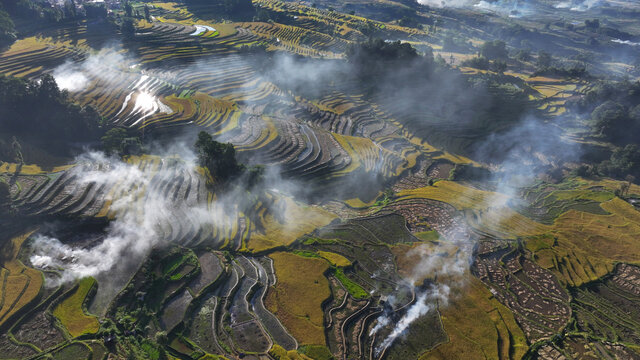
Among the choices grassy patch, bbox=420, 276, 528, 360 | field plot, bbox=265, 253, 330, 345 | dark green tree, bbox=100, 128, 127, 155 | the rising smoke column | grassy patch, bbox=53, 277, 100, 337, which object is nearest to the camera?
grassy patch, bbox=420, 276, 528, 360

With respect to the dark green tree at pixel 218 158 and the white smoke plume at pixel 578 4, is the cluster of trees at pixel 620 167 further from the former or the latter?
the white smoke plume at pixel 578 4

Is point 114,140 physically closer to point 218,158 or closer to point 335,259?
point 218,158

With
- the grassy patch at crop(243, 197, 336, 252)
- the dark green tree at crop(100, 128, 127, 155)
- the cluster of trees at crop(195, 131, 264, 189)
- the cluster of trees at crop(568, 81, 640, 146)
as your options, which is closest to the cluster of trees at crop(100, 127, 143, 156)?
the dark green tree at crop(100, 128, 127, 155)

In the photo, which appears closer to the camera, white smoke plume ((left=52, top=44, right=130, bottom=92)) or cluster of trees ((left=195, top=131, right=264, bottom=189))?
cluster of trees ((left=195, top=131, right=264, bottom=189))

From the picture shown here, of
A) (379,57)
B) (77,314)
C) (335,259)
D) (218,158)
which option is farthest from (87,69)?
(335,259)

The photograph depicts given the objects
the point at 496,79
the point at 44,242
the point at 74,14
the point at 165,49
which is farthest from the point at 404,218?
the point at 74,14

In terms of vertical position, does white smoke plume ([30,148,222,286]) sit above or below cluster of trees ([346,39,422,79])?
below

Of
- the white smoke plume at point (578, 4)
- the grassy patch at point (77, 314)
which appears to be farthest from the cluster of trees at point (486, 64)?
the white smoke plume at point (578, 4)

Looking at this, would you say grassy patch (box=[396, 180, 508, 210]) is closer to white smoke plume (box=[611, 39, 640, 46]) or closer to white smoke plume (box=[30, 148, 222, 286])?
white smoke plume (box=[30, 148, 222, 286])
